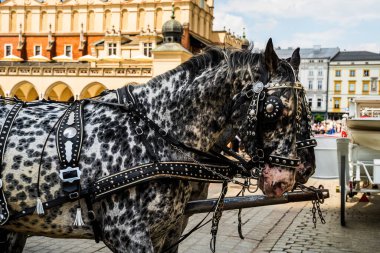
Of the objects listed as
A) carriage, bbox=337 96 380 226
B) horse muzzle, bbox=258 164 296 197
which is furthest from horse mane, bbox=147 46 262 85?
carriage, bbox=337 96 380 226

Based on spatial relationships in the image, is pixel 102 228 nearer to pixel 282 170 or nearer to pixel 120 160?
pixel 120 160

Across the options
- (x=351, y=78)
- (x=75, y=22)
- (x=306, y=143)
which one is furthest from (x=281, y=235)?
(x=351, y=78)

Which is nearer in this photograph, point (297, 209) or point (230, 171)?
point (230, 171)

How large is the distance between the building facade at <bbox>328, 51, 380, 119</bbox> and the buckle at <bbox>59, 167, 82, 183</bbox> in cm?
8478

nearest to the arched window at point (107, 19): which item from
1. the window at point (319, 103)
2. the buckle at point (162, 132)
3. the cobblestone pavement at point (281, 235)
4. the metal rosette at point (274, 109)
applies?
the cobblestone pavement at point (281, 235)

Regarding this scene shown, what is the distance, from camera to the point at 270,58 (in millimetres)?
2559

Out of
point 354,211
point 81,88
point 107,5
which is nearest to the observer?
point 354,211

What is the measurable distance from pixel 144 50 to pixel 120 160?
40.4 m

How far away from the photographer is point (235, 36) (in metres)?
65.1

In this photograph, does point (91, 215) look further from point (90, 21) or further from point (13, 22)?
point (13, 22)

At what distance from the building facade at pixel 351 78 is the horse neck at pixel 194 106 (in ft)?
277

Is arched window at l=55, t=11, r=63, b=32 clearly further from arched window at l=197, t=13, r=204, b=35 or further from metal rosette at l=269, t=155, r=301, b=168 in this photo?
metal rosette at l=269, t=155, r=301, b=168

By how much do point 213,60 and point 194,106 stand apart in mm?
342

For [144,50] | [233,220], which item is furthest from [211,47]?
[144,50]
